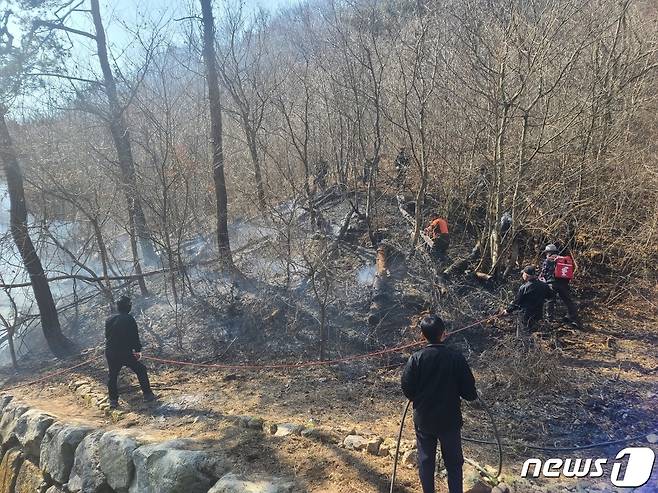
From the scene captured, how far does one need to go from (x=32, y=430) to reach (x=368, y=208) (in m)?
8.21

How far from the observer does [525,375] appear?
6.37 meters

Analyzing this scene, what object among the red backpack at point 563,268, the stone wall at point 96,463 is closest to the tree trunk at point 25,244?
the stone wall at point 96,463

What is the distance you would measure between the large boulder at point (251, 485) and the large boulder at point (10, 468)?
189 inches

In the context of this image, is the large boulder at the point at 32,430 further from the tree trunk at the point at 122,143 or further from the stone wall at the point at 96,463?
the tree trunk at the point at 122,143

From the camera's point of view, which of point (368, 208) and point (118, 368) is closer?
point (118, 368)

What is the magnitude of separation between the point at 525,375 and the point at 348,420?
251 cm

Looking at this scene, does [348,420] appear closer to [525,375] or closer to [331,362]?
[331,362]

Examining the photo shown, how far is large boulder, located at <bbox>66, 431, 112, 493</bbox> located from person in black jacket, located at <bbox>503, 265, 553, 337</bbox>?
6.66 metres

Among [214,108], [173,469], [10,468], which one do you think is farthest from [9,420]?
[214,108]

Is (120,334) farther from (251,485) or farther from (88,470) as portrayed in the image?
(251,485)

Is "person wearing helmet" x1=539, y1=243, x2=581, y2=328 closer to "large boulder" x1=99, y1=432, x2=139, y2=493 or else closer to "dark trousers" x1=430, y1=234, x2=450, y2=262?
"dark trousers" x1=430, y1=234, x2=450, y2=262

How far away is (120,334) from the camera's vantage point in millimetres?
7289

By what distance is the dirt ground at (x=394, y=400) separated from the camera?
5109 millimetres

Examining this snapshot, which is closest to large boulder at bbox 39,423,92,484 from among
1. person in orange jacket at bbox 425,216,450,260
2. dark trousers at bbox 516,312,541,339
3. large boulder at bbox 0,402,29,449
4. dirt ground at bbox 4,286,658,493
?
dirt ground at bbox 4,286,658,493
